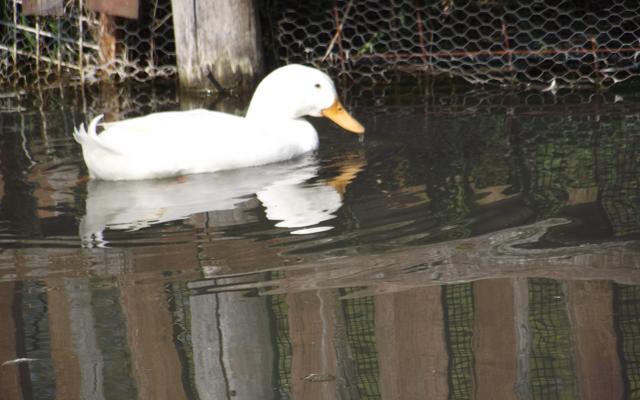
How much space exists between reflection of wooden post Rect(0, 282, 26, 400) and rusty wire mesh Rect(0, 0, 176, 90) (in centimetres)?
489

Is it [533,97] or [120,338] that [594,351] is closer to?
[120,338]

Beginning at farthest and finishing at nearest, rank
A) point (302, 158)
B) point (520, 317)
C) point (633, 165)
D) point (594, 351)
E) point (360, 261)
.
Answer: point (302, 158) → point (633, 165) → point (360, 261) → point (520, 317) → point (594, 351)

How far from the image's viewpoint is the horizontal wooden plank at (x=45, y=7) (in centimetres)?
905

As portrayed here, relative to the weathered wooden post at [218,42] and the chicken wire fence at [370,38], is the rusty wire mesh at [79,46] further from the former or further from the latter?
the weathered wooden post at [218,42]

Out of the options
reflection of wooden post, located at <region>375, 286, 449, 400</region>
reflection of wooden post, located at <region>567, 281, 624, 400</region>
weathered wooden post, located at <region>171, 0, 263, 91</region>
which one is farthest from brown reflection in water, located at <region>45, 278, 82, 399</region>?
weathered wooden post, located at <region>171, 0, 263, 91</region>

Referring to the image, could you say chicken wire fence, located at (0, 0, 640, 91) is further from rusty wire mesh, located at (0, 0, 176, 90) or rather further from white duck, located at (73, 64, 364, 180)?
white duck, located at (73, 64, 364, 180)

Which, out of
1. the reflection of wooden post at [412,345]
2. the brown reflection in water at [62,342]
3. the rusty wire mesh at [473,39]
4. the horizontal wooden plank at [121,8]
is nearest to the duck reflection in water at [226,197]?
the brown reflection in water at [62,342]

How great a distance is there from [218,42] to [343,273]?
178 inches

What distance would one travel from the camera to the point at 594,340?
3.76 metres

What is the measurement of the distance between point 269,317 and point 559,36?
552cm

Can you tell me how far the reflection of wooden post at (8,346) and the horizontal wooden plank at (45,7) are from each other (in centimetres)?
486

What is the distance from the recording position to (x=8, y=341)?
4.04 m

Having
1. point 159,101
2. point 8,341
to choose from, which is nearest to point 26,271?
point 8,341

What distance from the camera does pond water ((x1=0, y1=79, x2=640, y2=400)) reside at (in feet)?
12.0
